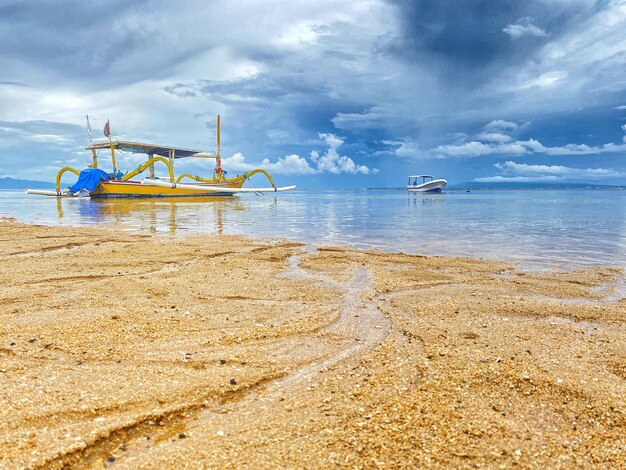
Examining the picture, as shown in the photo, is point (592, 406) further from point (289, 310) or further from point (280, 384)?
point (289, 310)

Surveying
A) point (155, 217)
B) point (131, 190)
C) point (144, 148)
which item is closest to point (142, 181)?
point (131, 190)

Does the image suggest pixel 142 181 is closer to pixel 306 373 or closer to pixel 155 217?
pixel 155 217

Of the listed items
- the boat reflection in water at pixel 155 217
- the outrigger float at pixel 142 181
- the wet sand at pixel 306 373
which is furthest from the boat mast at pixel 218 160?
the wet sand at pixel 306 373

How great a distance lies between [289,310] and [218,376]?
2300 mm

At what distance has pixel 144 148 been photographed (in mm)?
65812

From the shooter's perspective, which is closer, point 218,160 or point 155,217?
point 155,217

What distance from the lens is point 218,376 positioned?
3623mm

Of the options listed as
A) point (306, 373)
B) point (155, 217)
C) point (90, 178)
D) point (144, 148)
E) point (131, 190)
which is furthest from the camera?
point (144, 148)

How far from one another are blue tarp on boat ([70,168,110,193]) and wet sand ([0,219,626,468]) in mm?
55591

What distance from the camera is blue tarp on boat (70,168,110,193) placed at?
55781mm

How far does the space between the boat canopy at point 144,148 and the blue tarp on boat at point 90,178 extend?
5555 millimetres

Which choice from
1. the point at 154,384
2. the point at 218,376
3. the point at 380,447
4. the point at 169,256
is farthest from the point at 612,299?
the point at 169,256

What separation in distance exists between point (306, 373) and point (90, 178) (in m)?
63.0

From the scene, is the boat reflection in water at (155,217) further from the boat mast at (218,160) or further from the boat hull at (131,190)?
the boat mast at (218,160)
